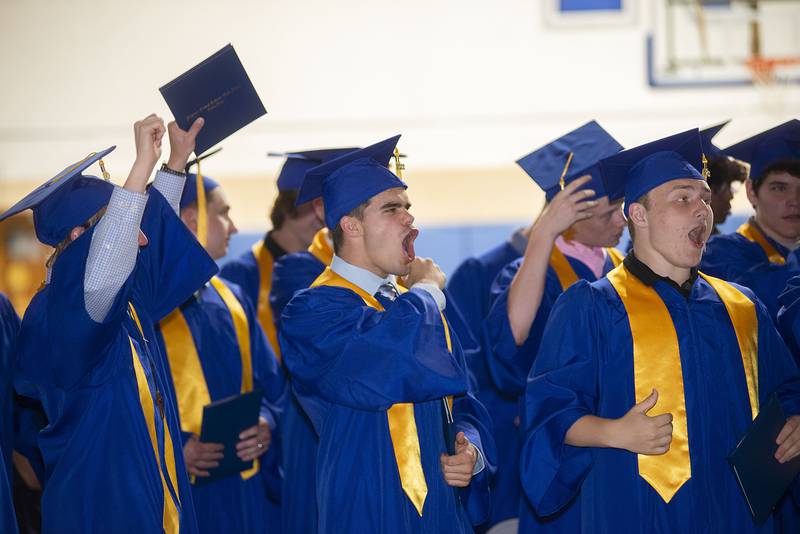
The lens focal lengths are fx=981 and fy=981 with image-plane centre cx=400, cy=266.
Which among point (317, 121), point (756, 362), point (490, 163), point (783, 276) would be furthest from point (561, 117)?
point (756, 362)

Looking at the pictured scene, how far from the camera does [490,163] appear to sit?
34.7 feet

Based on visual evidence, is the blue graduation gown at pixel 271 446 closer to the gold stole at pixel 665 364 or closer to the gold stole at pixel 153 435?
the gold stole at pixel 153 435

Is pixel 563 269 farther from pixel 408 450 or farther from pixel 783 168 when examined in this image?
pixel 408 450

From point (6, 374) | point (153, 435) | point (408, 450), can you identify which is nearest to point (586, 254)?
point (408, 450)

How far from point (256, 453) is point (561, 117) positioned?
287 inches

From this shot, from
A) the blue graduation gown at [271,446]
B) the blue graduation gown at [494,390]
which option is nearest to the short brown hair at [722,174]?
the blue graduation gown at [494,390]

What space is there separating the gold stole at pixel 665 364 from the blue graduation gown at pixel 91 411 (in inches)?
52.6

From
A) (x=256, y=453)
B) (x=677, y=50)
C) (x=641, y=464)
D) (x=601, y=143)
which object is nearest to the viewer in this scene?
(x=641, y=464)

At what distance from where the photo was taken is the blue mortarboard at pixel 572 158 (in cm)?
345

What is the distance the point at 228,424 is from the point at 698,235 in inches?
73.7

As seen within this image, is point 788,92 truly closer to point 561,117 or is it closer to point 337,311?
point 561,117

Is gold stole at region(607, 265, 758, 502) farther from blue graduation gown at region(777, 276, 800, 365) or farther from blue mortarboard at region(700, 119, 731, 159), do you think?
blue mortarboard at region(700, 119, 731, 159)

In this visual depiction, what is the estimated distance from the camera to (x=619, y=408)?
2.64 meters

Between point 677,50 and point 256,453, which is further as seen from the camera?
point 677,50
